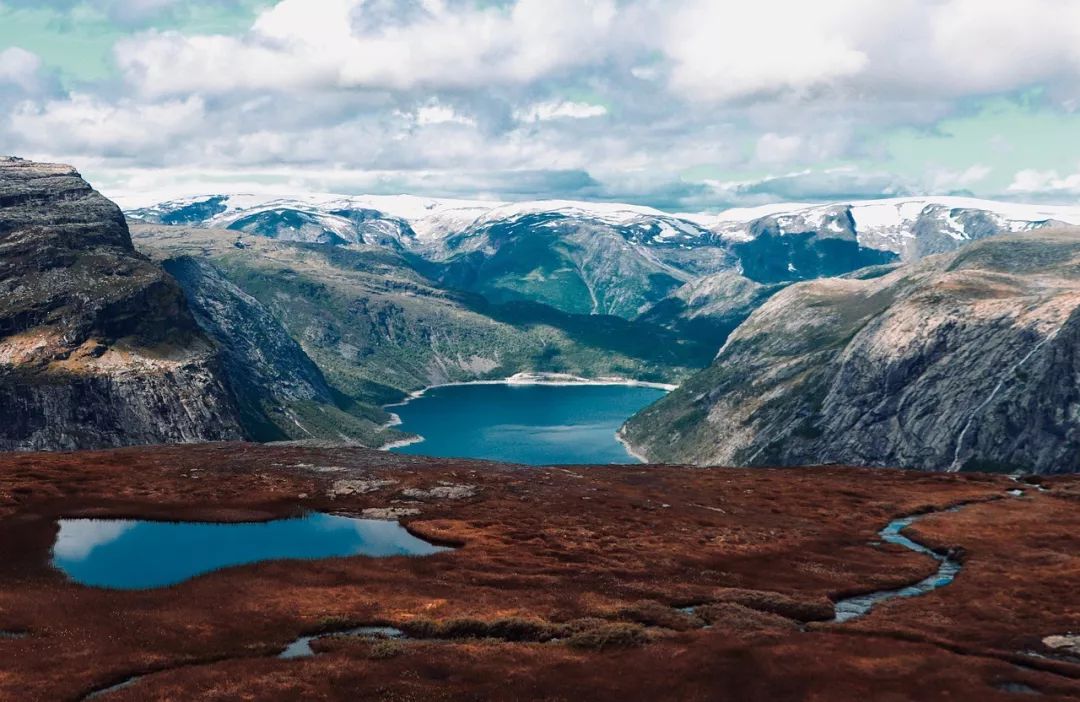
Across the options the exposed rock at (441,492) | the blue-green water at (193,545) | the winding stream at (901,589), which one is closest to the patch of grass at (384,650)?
the blue-green water at (193,545)

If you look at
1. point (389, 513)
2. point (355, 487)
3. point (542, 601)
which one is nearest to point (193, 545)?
point (389, 513)

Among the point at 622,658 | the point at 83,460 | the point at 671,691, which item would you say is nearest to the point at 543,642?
the point at 622,658

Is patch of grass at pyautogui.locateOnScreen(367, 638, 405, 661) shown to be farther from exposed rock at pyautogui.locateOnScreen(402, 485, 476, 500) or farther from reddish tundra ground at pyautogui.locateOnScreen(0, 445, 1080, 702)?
exposed rock at pyautogui.locateOnScreen(402, 485, 476, 500)

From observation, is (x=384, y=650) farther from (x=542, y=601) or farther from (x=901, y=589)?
(x=901, y=589)

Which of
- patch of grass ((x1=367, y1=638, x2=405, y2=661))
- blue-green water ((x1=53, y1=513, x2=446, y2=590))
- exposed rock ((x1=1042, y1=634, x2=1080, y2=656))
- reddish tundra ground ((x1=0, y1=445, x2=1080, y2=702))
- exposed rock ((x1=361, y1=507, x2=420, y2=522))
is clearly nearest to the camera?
reddish tundra ground ((x1=0, y1=445, x2=1080, y2=702))

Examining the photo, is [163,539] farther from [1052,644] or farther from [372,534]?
[1052,644]

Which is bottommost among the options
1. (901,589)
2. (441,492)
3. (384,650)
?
(901,589)

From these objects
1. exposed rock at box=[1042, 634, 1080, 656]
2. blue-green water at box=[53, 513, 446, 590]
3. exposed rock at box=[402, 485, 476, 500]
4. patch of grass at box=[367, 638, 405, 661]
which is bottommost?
exposed rock at box=[402, 485, 476, 500]

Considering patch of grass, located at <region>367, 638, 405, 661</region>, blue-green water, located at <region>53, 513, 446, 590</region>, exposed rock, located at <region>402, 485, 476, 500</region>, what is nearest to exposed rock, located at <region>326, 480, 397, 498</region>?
exposed rock, located at <region>402, 485, 476, 500</region>
